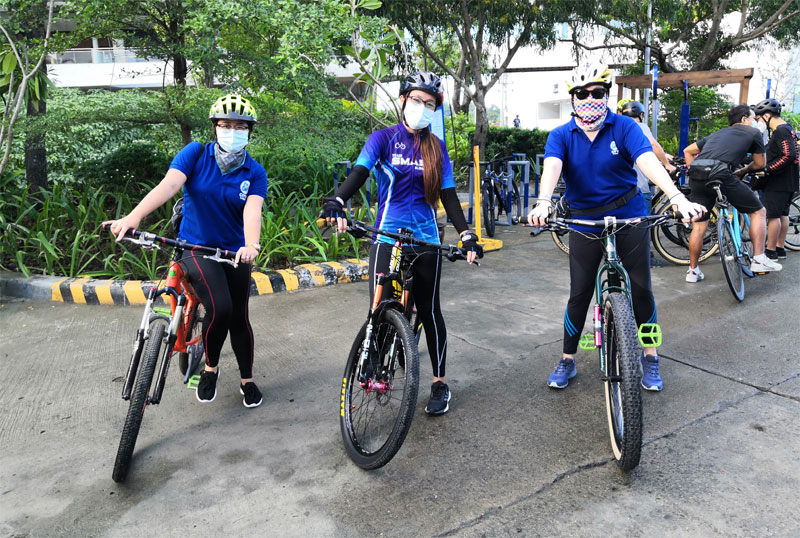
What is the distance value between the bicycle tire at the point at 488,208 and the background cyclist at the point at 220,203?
593 cm

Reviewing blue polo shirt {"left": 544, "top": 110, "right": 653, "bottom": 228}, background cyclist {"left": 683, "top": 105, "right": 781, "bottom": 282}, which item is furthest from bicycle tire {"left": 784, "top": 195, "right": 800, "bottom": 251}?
blue polo shirt {"left": 544, "top": 110, "right": 653, "bottom": 228}

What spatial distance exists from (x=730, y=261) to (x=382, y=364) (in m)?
4.11

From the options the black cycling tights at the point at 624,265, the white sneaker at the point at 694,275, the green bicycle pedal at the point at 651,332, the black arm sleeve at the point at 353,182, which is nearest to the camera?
the black arm sleeve at the point at 353,182

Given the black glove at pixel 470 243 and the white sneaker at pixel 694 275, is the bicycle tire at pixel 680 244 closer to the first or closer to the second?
the white sneaker at pixel 694 275

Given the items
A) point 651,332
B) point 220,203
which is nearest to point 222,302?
point 220,203

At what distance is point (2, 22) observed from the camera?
23.5 ft

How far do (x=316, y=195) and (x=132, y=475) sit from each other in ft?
19.2

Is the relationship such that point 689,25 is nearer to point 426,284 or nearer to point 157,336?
point 426,284

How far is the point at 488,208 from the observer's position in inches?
376

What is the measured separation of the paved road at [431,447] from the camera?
2883 millimetres

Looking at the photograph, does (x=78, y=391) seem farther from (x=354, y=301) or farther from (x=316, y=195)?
(x=316, y=195)

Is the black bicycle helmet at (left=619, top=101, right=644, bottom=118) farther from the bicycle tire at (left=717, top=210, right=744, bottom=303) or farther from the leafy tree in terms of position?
the leafy tree

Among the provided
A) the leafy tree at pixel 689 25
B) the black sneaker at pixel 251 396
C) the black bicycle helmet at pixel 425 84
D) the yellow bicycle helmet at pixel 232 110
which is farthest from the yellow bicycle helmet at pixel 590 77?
the leafy tree at pixel 689 25

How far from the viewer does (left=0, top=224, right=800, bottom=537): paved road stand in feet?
9.46
